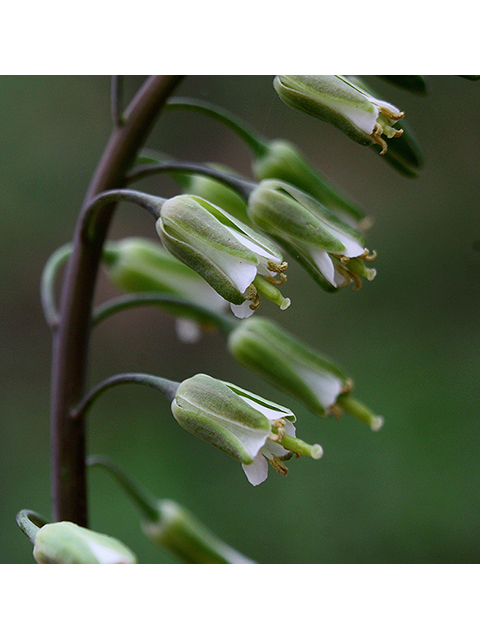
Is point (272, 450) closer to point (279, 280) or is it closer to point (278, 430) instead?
point (278, 430)

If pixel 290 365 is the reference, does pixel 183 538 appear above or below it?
below

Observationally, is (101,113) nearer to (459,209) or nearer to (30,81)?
(30,81)

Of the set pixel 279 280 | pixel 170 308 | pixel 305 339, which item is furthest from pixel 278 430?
pixel 305 339

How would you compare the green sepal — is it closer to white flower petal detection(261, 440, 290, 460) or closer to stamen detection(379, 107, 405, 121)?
white flower petal detection(261, 440, 290, 460)

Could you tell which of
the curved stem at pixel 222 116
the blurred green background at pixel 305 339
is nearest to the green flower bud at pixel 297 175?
the curved stem at pixel 222 116

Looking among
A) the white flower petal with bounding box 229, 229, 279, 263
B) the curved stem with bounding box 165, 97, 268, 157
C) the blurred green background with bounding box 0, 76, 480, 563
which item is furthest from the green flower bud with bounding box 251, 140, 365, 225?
the blurred green background with bounding box 0, 76, 480, 563

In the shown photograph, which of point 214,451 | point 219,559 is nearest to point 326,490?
point 214,451

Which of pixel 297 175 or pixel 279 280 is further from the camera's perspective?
pixel 297 175

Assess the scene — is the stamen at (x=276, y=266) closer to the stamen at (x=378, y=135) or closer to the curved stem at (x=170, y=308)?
the stamen at (x=378, y=135)
